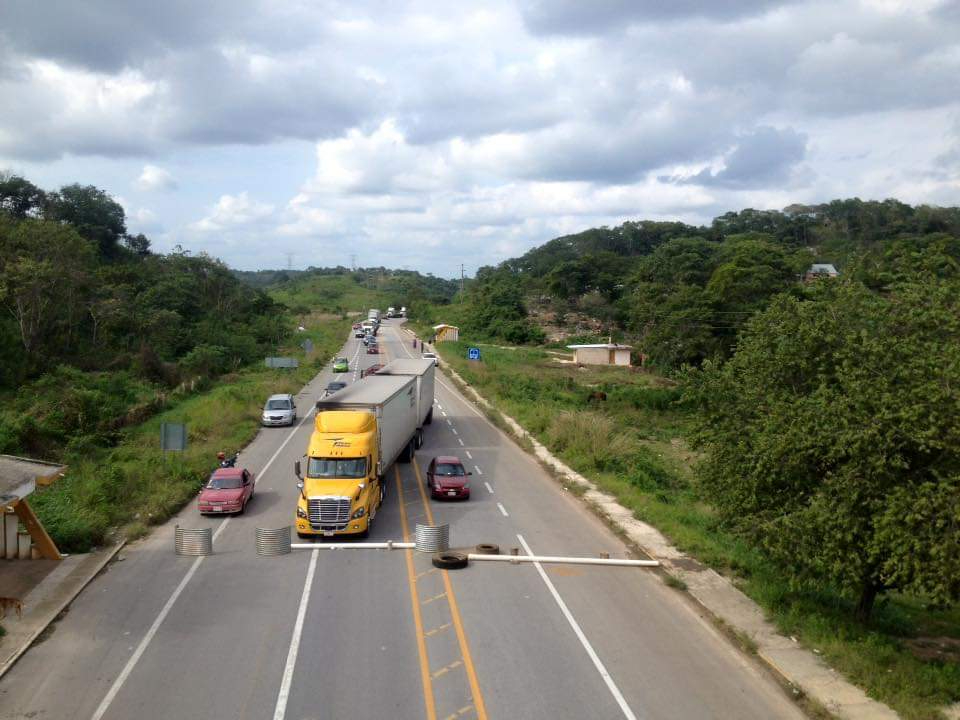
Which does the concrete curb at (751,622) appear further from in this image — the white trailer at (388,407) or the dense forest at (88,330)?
the dense forest at (88,330)

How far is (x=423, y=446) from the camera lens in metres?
36.0

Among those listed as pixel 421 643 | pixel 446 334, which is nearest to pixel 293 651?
pixel 421 643

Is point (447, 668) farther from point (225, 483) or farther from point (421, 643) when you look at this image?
point (225, 483)

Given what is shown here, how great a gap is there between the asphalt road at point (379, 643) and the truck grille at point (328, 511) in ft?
3.25

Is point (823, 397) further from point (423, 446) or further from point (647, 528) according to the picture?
point (423, 446)

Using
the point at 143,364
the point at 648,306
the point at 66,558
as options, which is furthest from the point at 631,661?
the point at 648,306

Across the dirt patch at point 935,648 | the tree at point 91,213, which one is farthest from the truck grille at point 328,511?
the tree at point 91,213

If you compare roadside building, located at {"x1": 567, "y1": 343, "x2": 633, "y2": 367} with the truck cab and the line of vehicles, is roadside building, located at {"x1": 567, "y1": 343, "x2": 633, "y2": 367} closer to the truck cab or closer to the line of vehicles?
the line of vehicles

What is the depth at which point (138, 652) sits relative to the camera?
45.2 feet

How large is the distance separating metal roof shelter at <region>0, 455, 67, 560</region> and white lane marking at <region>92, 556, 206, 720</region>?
3.62 meters

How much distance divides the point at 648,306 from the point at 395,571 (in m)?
65.8

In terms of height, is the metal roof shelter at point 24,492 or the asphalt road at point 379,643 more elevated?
the metal roof shelter at point 24,492

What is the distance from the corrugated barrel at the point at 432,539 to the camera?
19.5 m

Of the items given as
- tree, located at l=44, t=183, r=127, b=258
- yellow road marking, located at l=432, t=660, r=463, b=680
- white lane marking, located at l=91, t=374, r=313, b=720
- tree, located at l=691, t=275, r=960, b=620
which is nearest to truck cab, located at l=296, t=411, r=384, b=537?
white lane marking, located at l=91, t=374, r=313, b=720
